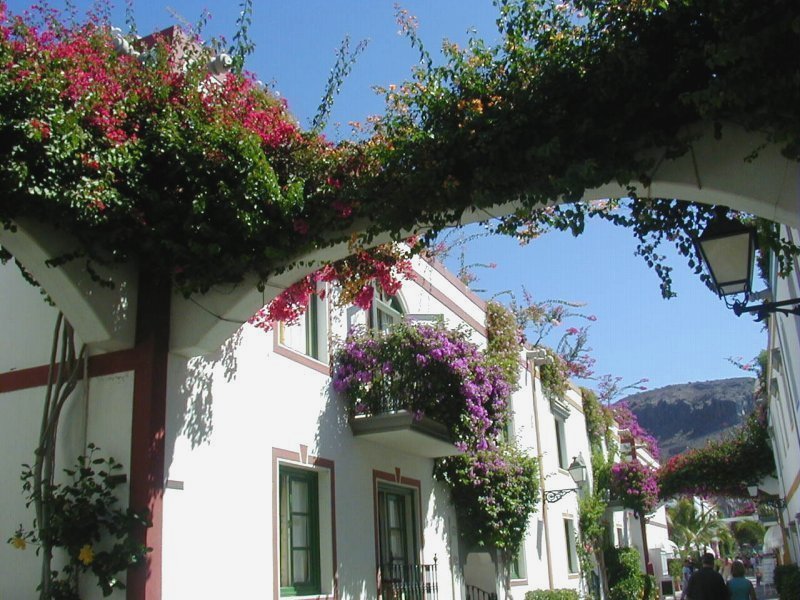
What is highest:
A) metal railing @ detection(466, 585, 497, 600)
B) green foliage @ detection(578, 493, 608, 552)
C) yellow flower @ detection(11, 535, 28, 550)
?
green foliage @ detection(578, 493, 608, 552)

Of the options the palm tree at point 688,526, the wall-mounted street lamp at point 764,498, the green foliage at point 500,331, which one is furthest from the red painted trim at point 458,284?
the palm tree at point 688,526

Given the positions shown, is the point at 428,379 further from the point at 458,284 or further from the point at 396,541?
the point at 458,284

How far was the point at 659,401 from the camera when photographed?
162 m

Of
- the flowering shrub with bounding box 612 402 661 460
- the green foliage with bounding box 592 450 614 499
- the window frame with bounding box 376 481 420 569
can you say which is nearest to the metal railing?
the window frame with bounding box 376 481 420 569

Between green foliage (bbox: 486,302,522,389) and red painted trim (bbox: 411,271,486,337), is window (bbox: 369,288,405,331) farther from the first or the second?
green foliage (bbox: 486,302,522,389)

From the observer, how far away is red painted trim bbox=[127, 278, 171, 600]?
20.6ft

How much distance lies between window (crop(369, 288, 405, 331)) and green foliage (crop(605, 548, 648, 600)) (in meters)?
13.1

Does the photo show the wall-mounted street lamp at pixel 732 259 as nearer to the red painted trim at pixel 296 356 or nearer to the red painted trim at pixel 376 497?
the red painted trim at pixel 296 356

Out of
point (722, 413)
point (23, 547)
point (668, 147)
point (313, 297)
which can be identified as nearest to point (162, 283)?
point (23, 547)

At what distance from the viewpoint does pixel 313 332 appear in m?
10.1

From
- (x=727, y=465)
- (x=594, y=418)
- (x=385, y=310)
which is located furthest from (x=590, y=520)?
(x=385, y=310)

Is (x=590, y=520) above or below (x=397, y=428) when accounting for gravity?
below

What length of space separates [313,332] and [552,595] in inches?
315

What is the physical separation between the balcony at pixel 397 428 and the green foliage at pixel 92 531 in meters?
4.01
